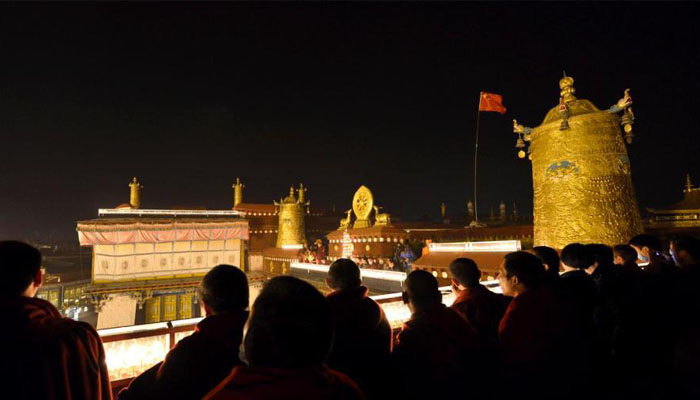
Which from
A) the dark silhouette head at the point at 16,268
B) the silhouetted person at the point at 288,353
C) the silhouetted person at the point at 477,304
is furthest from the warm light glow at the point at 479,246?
the dark silhouette head at the point at 16,268

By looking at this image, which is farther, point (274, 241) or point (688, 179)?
point (274, 241)

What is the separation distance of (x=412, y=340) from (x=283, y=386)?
142 cm

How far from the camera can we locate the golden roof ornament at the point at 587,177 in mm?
6965

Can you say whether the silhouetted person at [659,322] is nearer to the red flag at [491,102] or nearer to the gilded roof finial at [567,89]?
the gilded roof finial at [567,89]

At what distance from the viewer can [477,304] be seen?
8.69 ft

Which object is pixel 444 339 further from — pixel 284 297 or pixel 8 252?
pixel 8 252

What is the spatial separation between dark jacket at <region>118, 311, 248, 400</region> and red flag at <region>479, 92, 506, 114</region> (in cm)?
1063

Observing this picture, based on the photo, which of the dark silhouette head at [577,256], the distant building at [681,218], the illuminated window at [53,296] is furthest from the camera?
the illuminated window at [53,296]

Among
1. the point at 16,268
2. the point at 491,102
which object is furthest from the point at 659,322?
the point at 491,102

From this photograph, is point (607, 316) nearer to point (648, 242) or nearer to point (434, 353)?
point (434, 353)

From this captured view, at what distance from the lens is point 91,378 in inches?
64.4

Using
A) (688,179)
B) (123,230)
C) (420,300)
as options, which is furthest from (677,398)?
(123,230)

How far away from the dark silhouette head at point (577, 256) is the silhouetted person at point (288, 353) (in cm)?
→ 323

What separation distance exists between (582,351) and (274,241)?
25.4 m
